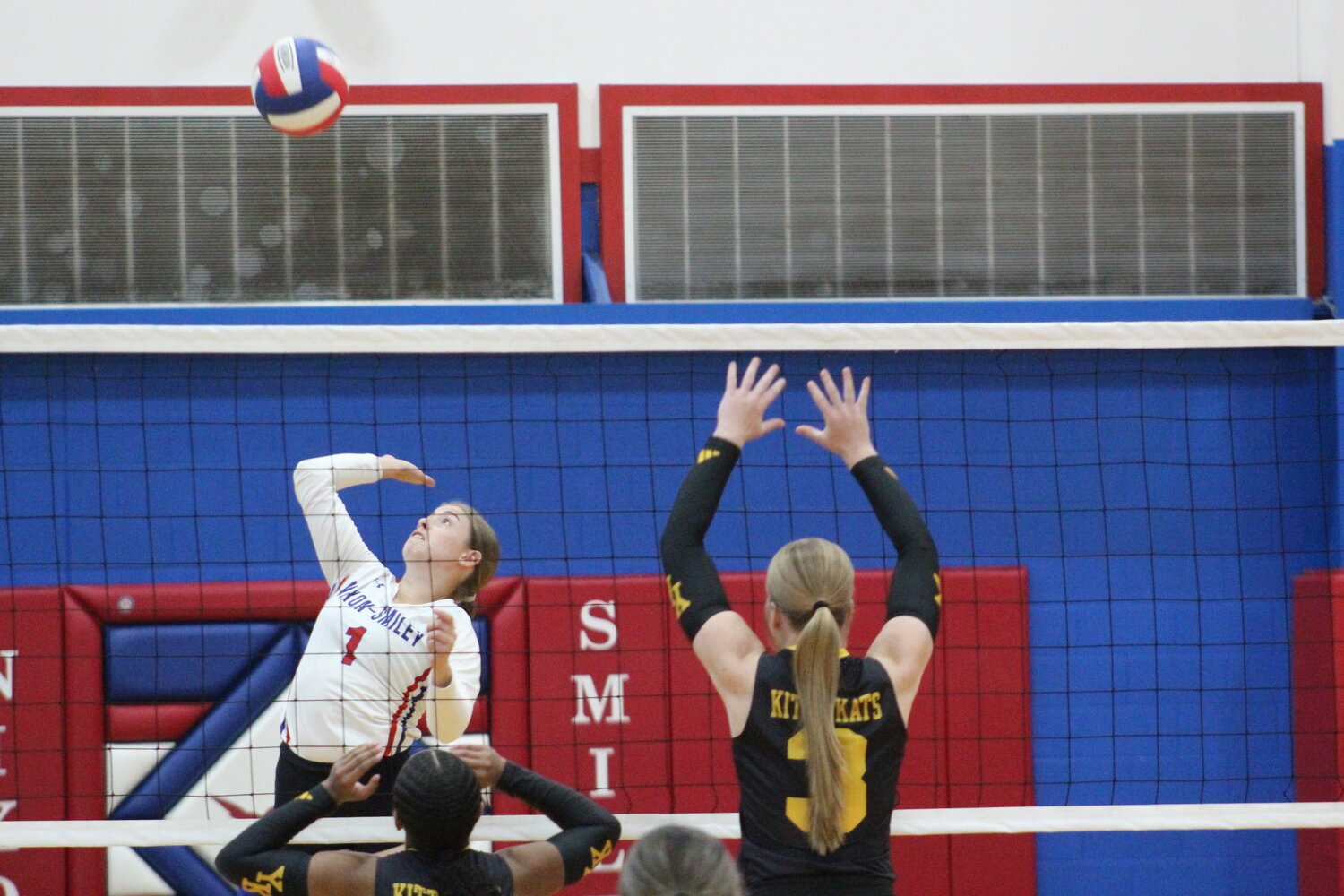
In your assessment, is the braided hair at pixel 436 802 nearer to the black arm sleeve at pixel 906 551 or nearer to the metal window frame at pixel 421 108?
the black arm sleeve at pixel 906 551

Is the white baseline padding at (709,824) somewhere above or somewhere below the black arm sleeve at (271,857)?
below

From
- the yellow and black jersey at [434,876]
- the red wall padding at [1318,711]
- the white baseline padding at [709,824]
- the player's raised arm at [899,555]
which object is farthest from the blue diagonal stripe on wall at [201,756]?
the red wall padding at [1318,711]

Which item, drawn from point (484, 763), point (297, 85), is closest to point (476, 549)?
point (484, 763)

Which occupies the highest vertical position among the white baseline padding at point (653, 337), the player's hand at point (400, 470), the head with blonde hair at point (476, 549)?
the white baseline padding at point (653, 337)

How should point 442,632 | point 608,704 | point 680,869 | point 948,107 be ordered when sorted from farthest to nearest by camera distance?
point 948,107
point 608,704
point 442,632
point 680,869

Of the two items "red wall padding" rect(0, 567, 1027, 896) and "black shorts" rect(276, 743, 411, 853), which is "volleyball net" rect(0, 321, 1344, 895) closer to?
"red wall padding" rect(0, 567, 1027, 896)

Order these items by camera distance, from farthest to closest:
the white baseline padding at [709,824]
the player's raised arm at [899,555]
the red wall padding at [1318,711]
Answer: the red wall padding at [1318,711] → the white baseline padding at [709,824] → the player's raised arm at [899,555]

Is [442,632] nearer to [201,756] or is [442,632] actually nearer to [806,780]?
[806,780]

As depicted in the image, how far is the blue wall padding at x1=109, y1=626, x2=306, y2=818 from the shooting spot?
4996 millimetres

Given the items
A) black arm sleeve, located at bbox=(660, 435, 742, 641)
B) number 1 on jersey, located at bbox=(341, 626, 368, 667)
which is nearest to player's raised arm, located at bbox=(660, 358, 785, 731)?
black arm sleeve, located at bbox=(660, 435, 742, 641)

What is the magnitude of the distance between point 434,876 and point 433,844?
58 millimetres

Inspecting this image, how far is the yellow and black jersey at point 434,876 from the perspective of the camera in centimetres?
238

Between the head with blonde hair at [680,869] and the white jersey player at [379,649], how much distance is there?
1.50 meters

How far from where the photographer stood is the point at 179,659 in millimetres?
5051
